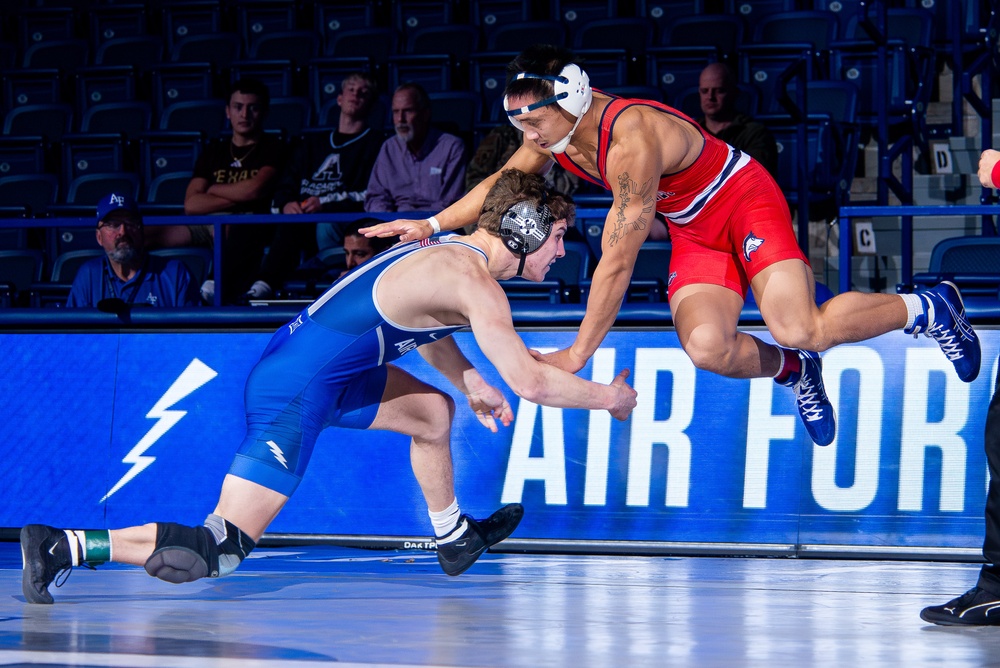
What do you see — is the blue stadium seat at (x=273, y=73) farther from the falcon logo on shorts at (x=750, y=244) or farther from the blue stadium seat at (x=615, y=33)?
the falcon logo on shorts at (x=750, y=244)

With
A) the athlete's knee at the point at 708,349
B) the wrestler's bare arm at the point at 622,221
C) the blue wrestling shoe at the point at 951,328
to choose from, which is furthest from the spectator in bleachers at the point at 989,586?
the wrestler's bare arm at the point at 622,221

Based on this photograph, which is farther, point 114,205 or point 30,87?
point 30,87

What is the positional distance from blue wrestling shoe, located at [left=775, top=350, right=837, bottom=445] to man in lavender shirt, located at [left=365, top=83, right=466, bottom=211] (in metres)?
3.61

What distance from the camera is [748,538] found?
21.1 ft

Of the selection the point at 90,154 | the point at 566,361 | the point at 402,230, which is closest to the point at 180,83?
the point at 90,154

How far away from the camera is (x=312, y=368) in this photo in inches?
203

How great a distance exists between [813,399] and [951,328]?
65 cm

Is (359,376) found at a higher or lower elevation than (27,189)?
lower

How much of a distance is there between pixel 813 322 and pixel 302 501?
2868mm

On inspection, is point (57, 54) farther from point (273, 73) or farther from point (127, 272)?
point (127, 272)

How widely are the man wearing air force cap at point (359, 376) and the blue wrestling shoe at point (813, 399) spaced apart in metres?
1.14

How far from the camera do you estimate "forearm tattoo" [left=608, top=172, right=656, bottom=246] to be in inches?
202

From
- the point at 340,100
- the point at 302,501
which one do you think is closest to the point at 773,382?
the point at 302,501

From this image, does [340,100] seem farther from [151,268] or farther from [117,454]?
[117,454]
